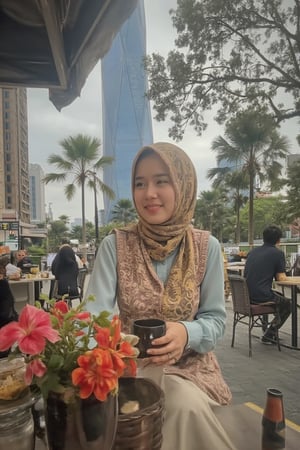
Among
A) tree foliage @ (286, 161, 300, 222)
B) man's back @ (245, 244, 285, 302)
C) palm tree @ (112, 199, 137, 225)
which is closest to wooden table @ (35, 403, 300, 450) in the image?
man's back @ (245, 244, 285, 302)

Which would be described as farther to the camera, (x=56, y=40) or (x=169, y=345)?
(x=56, y=40)

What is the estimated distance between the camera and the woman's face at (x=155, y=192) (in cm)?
121

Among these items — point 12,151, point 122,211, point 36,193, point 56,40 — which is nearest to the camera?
point 56,40

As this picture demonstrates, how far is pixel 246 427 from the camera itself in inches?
37.7

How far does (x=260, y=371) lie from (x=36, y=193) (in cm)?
9771

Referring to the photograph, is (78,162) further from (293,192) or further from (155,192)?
(155,192)

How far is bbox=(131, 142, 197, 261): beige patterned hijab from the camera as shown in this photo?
47.8 inches

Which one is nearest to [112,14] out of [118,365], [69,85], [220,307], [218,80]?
[69,85]

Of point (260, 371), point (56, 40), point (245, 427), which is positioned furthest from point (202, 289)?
point (260, 371)

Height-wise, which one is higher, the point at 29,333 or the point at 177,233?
the point at 177,233

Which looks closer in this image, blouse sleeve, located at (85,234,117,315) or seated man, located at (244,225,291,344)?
Answer: blouse sleeve, located at (85,234,117,315)

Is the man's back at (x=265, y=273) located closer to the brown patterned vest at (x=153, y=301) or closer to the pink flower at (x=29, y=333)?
the brown patterned vest at (x=153, y=301)

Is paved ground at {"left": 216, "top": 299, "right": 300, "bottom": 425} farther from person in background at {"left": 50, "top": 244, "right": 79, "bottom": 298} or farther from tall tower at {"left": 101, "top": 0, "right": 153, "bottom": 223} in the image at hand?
tall tower at {"left": 101, "top": 0, "right": 153, "bottom": 223}

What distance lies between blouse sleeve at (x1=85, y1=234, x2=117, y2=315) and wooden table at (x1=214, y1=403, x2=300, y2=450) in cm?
46
